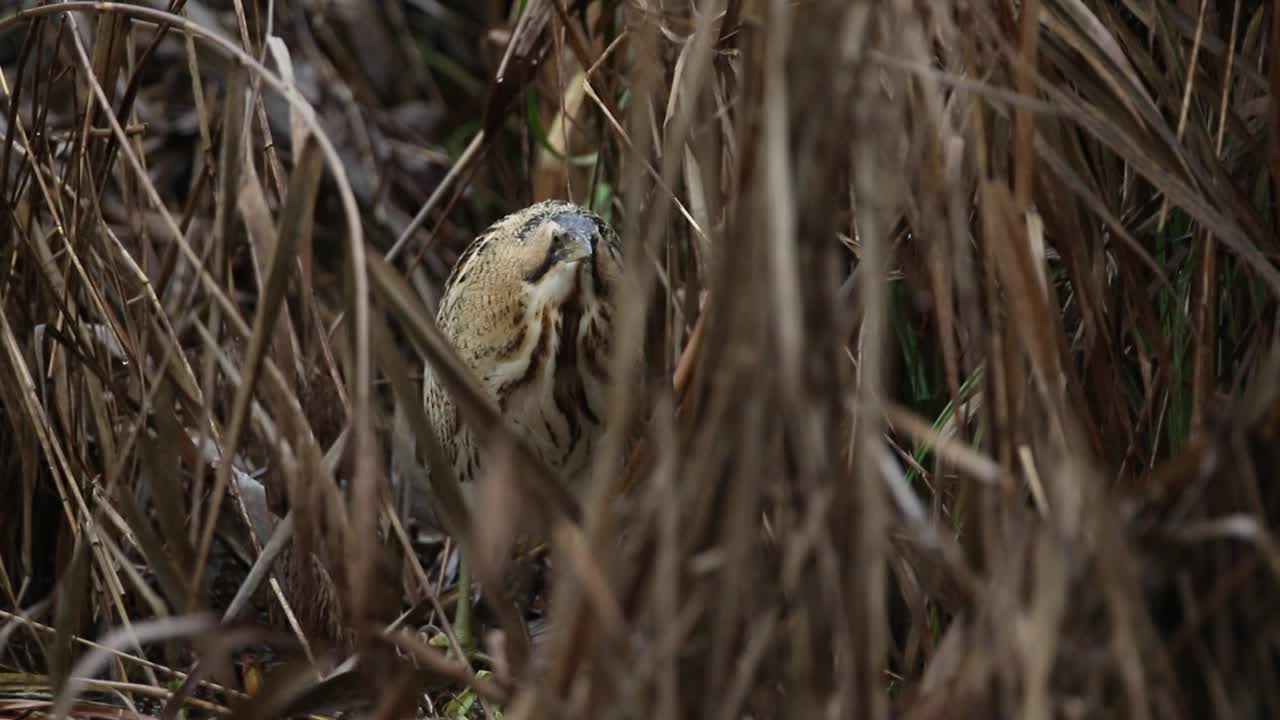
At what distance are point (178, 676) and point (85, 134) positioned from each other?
48cm

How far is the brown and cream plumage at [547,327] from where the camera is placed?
174cm

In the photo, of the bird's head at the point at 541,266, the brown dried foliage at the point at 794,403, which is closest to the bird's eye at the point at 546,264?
the bird's head at the point at 541,266

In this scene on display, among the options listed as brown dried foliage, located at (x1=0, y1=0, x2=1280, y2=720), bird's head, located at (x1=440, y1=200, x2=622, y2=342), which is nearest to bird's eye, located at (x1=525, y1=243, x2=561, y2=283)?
bird's head, located at (x1=440, y1=200, x2=622, y2=342)

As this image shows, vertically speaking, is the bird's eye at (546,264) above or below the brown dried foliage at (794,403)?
below

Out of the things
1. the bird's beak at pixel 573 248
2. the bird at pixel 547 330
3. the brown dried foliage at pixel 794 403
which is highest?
the brown dried foliage at pixel 794 403

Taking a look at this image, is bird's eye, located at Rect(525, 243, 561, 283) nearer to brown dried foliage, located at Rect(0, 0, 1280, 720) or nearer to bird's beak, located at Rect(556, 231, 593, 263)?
bird's beak, located at Rect(556, 231, 593, 263)

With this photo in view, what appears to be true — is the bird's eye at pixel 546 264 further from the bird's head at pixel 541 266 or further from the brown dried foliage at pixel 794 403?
the brown dried foliage at pixel 794 403

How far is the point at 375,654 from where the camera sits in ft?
3.19

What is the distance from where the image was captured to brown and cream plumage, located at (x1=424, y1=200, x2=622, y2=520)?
1.74 meters

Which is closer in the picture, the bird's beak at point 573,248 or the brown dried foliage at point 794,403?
the brown dried foliage at point 794,403

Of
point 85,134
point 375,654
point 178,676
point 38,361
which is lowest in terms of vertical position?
point 178,676

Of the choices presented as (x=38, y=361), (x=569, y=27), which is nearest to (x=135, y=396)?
(x=38, y=361)

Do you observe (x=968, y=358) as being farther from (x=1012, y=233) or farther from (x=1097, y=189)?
(x=1012, y=233)

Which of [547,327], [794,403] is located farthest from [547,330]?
→ [794,403]
